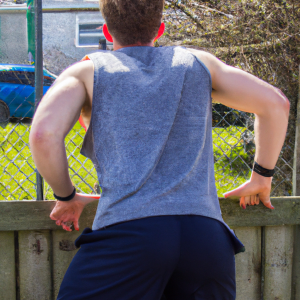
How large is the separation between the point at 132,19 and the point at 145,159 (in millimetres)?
480

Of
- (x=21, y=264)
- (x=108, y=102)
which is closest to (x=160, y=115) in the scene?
(x=108, y=102)

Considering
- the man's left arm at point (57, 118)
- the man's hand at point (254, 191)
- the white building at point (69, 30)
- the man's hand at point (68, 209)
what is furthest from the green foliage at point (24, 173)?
the white building at point (69, 30)

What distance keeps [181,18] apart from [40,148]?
287 cm

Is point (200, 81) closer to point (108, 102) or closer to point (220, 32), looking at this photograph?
point (108, 102)

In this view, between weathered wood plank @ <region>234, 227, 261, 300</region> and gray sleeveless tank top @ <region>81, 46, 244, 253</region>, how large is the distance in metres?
0.72

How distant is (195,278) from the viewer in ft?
3.18

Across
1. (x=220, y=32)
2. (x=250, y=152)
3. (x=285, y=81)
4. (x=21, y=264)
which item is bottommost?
(x=250, y=152)

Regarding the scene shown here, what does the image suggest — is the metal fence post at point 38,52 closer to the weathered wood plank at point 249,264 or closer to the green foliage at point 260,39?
the weathered wood plank at point 249,264

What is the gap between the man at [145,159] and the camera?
0.96 m

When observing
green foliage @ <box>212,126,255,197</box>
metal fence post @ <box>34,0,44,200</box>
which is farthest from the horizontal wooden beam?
green foliage @ <box>212,126,255,197</box>

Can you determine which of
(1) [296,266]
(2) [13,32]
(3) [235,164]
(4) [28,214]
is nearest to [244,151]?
(3) [235,164]

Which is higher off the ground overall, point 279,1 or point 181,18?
point 279,1

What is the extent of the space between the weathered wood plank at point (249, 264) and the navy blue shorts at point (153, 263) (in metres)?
0.78

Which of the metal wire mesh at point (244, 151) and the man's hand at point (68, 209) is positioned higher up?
the man's hand at point (68, 209)
